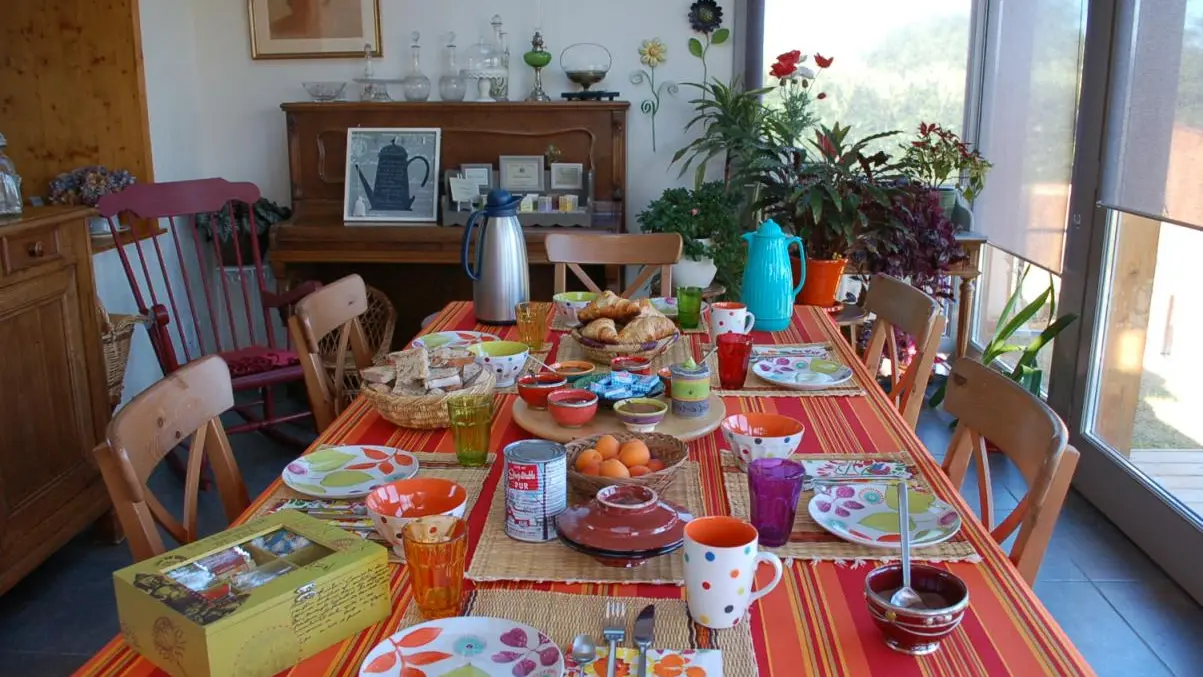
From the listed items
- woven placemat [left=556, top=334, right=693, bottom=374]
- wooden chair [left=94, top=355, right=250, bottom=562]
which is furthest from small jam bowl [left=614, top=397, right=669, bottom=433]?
wooden chair [left=94, top=355, right=250, bottom=562]

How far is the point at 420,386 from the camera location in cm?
158

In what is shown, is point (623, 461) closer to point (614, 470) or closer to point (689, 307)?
Result: point (614, 470)

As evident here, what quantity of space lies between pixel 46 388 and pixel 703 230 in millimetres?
2211

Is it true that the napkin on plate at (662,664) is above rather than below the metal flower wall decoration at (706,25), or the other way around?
below

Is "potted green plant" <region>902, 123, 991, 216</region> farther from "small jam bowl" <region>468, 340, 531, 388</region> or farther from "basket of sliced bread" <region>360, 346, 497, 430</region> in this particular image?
"basket of sliced bread" <region>360, 346, 497, 430</region>

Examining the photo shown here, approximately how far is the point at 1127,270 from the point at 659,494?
7.32 feet

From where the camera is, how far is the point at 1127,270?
9.41 ft

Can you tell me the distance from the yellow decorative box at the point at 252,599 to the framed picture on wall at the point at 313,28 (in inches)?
137

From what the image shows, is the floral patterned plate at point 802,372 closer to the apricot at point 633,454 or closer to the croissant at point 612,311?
the croissant at point 612,311

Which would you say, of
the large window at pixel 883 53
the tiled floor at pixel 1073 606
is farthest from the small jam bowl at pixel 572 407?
the large window at pixel 883 53

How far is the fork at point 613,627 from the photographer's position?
88 cm

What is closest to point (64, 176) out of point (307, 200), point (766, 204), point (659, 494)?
point (307, 200)

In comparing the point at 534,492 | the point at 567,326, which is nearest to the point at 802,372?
the point at 567,326

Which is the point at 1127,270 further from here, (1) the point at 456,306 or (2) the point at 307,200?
(2) the point at 307,200
